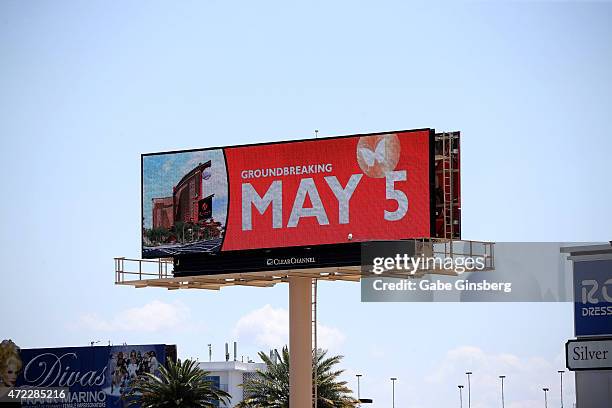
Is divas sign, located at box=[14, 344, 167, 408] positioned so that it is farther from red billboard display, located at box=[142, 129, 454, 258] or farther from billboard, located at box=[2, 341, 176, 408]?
red billboard display, located at box=[142, 129, 454, 258]

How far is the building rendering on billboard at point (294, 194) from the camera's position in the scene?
5588 cm

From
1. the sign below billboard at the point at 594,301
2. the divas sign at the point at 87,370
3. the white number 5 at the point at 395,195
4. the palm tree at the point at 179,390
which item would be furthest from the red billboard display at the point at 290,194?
the divas sign at the point at 87,370

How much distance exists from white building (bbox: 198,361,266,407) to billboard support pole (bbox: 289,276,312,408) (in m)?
59.2

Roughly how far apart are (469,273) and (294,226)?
7.65m

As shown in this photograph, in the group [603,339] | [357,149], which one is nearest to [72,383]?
[357,149]

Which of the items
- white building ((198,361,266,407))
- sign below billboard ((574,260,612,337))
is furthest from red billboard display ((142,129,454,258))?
white building ((198,361,266,407))

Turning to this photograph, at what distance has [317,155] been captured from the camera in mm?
58469

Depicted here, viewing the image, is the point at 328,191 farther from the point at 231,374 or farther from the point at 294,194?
the point at 231,374

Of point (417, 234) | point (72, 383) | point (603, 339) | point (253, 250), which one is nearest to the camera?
point (603, 339)

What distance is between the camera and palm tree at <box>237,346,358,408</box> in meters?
70.2

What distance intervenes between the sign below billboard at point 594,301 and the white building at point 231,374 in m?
70.7

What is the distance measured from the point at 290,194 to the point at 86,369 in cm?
4141

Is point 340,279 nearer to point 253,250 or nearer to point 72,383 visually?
point 253,250

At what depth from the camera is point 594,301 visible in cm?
5062
